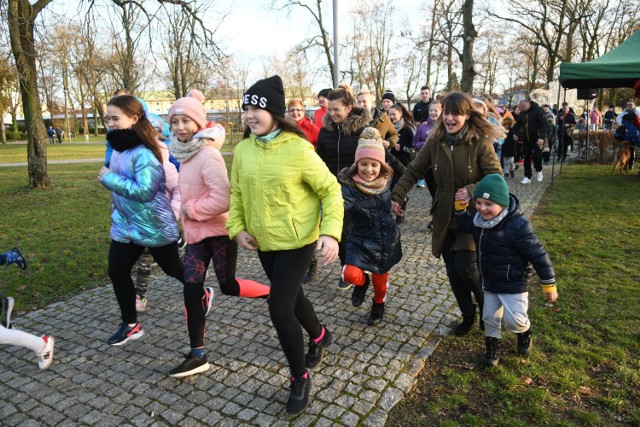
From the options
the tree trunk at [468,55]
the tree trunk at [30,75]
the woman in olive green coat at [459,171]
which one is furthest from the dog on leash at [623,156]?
the tree trunk at [30,75]

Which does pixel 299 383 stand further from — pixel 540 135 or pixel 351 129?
pixel 540 135

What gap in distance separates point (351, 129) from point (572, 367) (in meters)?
2.85

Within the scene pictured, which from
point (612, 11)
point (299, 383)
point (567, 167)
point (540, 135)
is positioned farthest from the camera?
point (612, 11)

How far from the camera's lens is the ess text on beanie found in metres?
2.71

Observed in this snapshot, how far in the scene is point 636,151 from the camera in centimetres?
1280

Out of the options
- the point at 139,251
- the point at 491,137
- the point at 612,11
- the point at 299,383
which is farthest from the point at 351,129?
the point at 612,11

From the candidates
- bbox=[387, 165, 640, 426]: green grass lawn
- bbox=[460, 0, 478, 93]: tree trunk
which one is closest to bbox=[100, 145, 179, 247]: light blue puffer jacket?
bbox=[387, 165, 640, 426]: green grass lawn

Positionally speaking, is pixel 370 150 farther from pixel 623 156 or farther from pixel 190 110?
pixel 623 156

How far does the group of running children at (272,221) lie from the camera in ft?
9.11

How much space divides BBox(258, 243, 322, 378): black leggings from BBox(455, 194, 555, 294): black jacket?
4.19 ft

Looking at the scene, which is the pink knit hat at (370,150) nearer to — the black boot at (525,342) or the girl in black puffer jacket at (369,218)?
the girl in black puffer jacket at (369,218)

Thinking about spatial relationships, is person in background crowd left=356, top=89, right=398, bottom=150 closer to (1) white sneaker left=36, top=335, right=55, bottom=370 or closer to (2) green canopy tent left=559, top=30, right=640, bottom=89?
(1) white sneaker left=36, top=335, right=55, bottom=370

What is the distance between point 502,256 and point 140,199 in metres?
2.69

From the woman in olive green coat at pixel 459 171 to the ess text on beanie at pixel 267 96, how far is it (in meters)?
1.42
